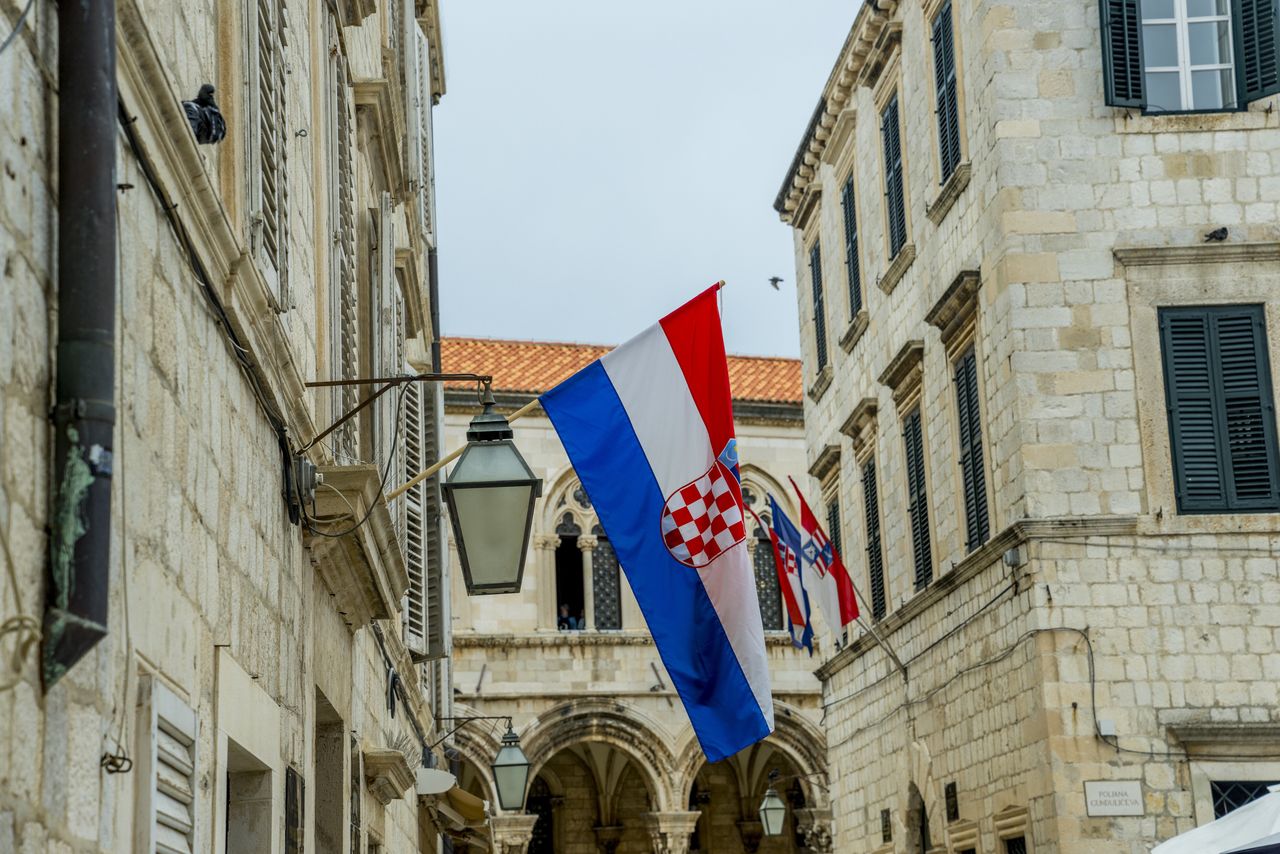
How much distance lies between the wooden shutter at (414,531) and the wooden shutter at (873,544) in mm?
7418

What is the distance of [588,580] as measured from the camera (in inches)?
1351

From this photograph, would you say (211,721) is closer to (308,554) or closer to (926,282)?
(308,554)

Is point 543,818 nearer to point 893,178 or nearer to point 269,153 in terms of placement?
point 893,178

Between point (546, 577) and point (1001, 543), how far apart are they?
1824 cm

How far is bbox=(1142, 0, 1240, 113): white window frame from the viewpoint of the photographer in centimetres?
1653

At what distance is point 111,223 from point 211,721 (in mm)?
1990

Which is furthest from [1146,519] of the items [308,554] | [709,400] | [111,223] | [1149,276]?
[111,223]

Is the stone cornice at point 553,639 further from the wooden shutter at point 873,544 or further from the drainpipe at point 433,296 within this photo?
the drainpipe at point 433,296

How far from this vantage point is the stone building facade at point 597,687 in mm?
33188

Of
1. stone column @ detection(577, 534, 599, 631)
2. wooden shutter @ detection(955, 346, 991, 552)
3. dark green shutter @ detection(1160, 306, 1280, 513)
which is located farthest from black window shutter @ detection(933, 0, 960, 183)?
stone column @ detection(577, 534, 599, 631)

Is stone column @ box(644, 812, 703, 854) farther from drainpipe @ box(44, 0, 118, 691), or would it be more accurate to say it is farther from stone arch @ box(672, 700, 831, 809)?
drainpipe @ box(44, 0, 118, 691)

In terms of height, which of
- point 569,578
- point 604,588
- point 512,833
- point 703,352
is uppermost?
point 569,578

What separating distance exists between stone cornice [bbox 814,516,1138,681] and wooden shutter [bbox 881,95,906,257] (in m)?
3.96

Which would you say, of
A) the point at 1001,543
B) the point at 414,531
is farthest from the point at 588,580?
the point at 414,531
